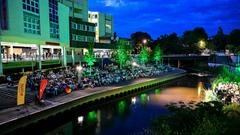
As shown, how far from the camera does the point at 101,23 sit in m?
91.8

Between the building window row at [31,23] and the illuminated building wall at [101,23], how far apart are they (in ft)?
148

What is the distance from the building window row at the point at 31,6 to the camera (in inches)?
1469

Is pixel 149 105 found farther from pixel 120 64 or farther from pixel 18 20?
pixel 120 64

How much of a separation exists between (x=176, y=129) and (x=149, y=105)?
22903mm

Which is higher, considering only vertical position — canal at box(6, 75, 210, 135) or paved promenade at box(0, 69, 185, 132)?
paved promenade at box(0, 69, 185, 132)

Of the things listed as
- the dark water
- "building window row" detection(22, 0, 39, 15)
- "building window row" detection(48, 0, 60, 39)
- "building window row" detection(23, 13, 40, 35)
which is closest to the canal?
the dark water

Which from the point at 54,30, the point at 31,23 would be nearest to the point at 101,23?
the point at 54,30

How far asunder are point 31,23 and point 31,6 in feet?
9.22

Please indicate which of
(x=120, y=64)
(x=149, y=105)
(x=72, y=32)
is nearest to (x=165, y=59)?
(x=120, y=64)

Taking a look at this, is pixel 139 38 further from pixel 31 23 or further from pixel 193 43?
pixel 31 23

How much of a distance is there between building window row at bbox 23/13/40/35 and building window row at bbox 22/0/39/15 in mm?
864

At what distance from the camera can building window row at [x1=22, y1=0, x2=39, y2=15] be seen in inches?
1469

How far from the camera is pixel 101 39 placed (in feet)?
287

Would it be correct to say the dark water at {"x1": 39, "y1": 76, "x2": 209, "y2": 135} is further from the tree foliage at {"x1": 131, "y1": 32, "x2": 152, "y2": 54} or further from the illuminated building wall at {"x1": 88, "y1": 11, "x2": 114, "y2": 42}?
the tree foliage at {"x1": 131, "y1": 32, "x2": 152, "y2": 54}
